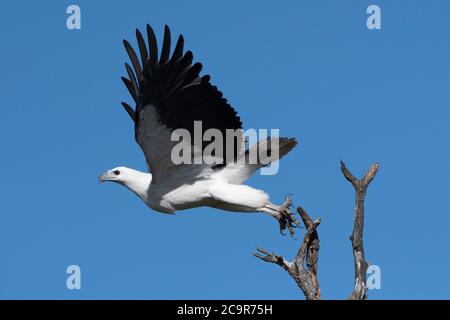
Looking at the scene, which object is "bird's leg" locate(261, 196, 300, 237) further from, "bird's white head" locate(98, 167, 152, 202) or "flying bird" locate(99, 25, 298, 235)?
"bird's white head" locate(98, 167, 152, 202)

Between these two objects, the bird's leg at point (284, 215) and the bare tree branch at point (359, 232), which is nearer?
the bare tree branch at point (359, 232)

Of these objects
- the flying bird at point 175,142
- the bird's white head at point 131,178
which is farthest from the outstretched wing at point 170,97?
the bird's white head at point 131,178

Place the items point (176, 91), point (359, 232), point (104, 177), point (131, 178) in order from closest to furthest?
point (359, 232) → point (176, 91) → point (131, 178) → point (104, 177)

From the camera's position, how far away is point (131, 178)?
15812mm

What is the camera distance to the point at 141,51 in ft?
48.1

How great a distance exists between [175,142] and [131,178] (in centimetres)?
120

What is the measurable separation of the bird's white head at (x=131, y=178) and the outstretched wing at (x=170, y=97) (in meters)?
0.93

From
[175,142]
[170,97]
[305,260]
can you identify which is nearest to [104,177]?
[175,142]

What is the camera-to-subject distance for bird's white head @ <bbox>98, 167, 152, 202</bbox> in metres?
15.7

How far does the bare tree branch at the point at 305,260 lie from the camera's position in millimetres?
14008

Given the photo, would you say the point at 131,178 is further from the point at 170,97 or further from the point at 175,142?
the point at 170,97

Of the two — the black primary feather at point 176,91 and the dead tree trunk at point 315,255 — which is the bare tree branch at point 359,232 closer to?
the dead tree trunk at point 315,255
